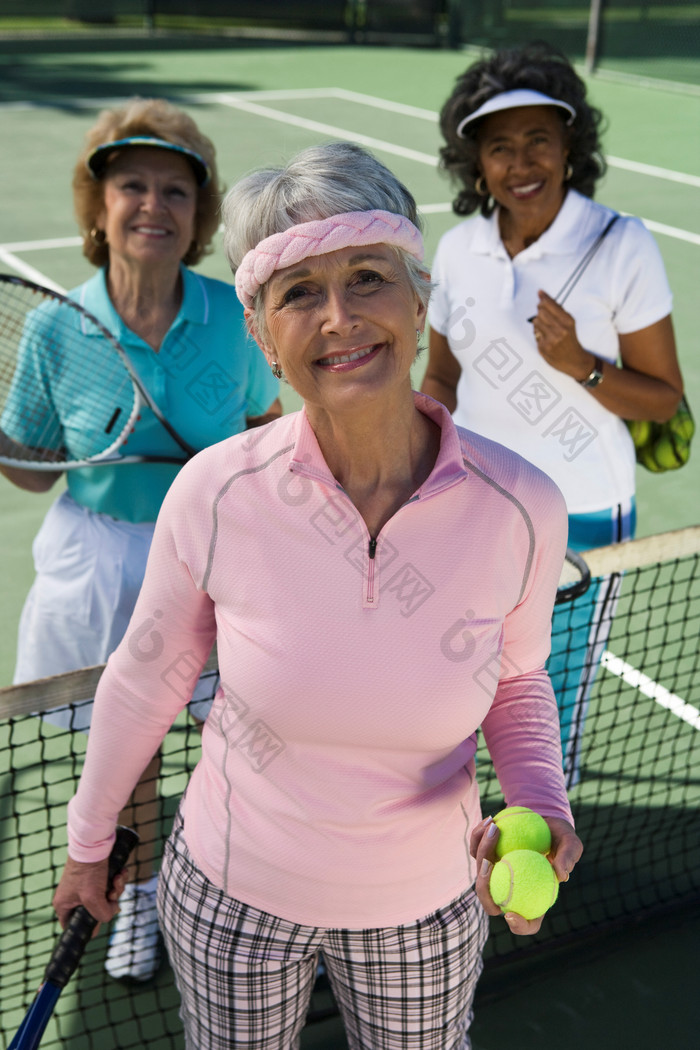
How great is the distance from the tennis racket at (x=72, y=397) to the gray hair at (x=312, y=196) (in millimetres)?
978

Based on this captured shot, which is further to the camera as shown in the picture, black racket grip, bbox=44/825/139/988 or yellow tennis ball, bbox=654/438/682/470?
yellow tennis ball, bbox=654/438/682/470

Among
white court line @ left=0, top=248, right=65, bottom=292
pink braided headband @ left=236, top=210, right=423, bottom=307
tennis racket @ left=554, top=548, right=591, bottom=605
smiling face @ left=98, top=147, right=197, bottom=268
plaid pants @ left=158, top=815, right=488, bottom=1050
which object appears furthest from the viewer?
white court line @ left=0, top=248, right=65, bottom=292

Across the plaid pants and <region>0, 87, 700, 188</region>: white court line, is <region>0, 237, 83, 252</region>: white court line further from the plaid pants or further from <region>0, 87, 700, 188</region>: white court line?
the plaid pants

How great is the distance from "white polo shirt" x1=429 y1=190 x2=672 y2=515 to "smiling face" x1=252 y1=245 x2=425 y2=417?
1174mm

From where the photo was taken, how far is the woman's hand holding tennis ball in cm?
151

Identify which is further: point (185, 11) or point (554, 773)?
point (185, 11)

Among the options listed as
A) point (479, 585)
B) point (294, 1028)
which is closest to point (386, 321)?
point (479, 585)

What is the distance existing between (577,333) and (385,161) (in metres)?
9.61

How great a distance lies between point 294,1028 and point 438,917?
33 centimetres

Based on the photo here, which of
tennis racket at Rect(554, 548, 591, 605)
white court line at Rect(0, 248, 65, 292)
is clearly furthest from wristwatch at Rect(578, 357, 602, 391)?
white court line at Rect(0, 248, 65, 292)

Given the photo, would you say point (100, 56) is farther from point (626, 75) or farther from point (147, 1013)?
point (147, 1013)

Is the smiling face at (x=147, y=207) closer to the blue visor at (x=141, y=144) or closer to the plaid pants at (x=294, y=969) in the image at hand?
the blue visor at (x=141, y=144)

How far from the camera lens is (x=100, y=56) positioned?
18891mm

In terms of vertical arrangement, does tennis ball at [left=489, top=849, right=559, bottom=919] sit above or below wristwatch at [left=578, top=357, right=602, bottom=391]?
below
